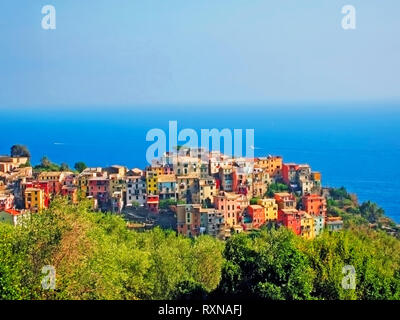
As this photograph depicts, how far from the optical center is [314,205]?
1098 cm

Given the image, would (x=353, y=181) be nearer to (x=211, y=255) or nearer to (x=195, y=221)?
(x=195, y=221)

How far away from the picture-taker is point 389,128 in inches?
1344

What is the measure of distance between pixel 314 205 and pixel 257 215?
1.28 meters

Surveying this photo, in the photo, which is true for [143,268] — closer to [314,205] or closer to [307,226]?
[307,226]

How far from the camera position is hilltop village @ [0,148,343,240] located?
10.1 metres

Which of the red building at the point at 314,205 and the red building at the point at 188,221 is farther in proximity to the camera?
the red building at the point at 314,205

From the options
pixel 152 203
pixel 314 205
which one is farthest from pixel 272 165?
pixel 152 203

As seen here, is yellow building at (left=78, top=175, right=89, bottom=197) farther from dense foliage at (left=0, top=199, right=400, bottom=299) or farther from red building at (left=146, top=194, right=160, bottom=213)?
dense foliage at (left=0, top=199, right=400, bottom=299)

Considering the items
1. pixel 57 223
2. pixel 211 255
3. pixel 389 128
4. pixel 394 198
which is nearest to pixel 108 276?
pixel 57 223

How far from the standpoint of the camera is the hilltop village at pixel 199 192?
10109 mm

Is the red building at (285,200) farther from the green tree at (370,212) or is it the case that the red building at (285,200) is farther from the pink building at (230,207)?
the green tree at (370,212)
